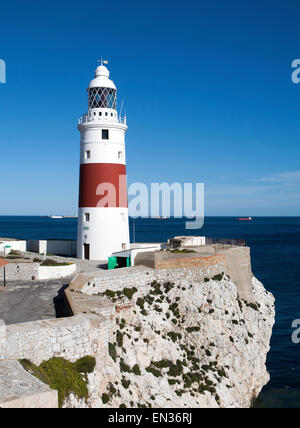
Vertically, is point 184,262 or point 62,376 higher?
point 184,262

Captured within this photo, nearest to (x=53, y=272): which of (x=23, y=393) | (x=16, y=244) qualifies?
(x=16, y=244)

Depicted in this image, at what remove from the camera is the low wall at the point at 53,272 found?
27547 mm

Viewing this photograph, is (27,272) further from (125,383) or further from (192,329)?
(125,383)

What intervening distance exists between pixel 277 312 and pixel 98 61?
3127 cm

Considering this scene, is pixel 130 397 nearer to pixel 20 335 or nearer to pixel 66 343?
pixel 66 343

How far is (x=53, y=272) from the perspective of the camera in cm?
2791

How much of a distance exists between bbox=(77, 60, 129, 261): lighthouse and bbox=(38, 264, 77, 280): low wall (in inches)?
191

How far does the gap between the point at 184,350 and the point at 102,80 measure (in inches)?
853

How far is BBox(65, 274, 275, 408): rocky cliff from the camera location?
61.3 ft

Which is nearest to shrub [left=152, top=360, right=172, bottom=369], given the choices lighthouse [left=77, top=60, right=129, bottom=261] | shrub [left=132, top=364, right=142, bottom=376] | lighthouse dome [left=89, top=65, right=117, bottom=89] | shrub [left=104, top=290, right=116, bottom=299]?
shrub [left=132, top=364, right=142, bottom=376]

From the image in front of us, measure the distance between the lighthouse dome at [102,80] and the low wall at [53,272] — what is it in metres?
14.8

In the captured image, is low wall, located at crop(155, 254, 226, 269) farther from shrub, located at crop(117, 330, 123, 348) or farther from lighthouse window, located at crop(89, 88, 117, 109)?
lighthouse window, located at crop(89, 88, 117, 109)

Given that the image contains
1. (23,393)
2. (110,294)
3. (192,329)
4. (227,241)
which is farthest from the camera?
(227,241)
